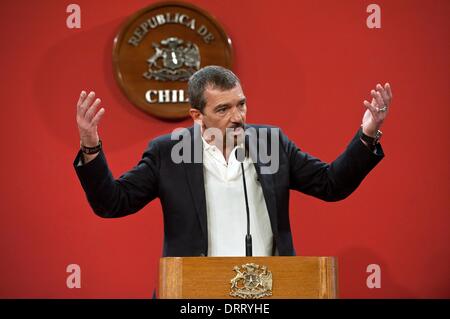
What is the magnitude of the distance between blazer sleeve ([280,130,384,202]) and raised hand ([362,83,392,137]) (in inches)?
3.2

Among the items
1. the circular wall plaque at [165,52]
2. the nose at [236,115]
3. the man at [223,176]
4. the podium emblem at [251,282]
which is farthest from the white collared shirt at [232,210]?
the circular wall plaque at [165,52]

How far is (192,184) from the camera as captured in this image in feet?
7.52

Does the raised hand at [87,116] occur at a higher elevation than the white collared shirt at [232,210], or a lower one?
higher

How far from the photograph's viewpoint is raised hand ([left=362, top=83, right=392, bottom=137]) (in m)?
2.10

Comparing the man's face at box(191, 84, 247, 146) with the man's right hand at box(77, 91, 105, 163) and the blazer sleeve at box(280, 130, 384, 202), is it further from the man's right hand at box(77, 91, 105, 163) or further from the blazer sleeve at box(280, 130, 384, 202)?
the man's right hand at box(77, 91, 105, 163)

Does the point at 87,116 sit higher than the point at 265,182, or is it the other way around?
the point at 87,116

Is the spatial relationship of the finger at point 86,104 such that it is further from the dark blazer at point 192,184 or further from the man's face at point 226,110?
the man's face at point 226,110

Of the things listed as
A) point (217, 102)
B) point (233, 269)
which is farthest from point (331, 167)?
point (233, 269)

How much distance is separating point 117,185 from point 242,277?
0.79 metres

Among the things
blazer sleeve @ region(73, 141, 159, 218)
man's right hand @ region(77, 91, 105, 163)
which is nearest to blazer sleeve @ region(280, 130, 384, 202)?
blazer sleeve @ region(73, 141, 159, 218)

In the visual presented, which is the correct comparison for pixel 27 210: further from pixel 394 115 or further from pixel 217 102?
pixel 394 115

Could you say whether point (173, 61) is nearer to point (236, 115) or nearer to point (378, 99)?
point (236, 115)

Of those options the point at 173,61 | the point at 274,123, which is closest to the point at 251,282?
the point at 274,123

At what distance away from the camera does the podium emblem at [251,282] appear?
1652 millimetres
